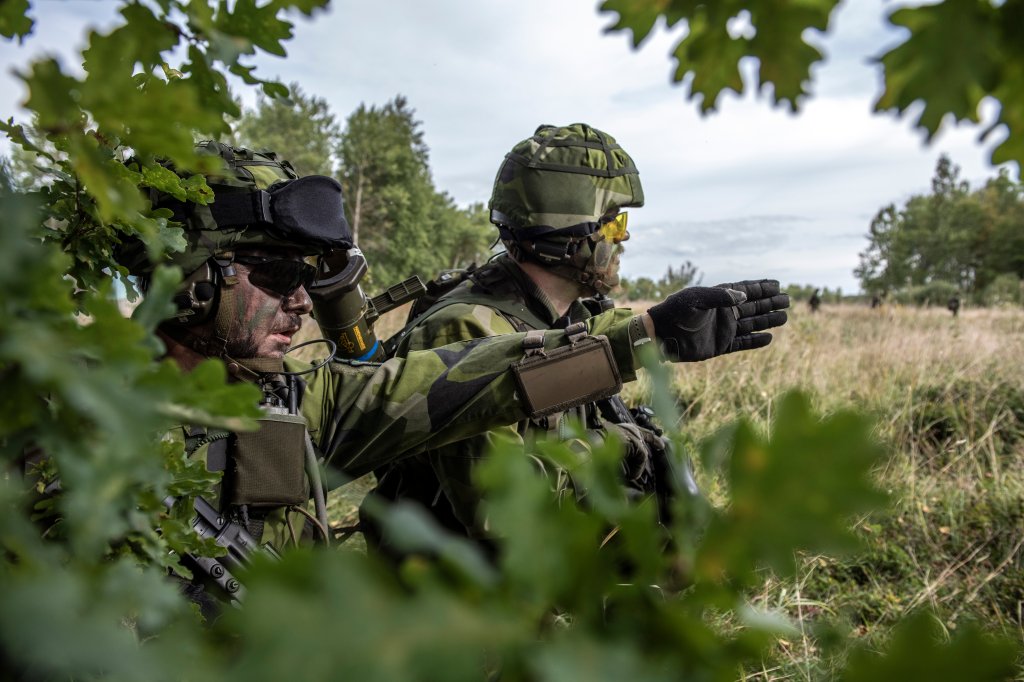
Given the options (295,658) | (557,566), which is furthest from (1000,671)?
(295,658)

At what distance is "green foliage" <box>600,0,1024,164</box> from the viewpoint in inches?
19.3

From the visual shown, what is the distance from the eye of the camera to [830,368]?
→ 221 inches

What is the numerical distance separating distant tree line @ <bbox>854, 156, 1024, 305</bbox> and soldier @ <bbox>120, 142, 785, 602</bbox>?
1665 inches

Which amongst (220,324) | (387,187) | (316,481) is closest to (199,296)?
(220,324)

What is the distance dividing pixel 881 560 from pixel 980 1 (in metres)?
3.46

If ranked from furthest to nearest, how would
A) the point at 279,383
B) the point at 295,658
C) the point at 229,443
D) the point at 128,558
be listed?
1. the point at 279,383
2. the point at 229,443
3. the point at 128,558
4. the point at 295,658

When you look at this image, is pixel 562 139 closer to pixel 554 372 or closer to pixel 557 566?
pixel 554 372

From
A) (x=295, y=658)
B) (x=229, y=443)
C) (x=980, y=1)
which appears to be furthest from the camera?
(x=229, y=443)

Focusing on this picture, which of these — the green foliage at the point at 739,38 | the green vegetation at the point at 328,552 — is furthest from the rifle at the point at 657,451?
the green vegetation at the point at 328,552

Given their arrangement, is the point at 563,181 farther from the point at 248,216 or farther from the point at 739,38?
the point at 739,38

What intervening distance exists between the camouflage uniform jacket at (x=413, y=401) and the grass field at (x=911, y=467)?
1.08 meters

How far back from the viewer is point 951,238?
138 feet

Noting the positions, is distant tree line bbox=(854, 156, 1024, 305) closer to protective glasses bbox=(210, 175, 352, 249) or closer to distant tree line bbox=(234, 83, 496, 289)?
distant tree line bbox=(234, 83, 496, 289)

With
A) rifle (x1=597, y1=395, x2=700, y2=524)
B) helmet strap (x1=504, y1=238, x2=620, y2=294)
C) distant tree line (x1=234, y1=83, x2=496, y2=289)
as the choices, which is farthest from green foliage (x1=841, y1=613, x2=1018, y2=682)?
distant tree line (x1=234, y1=83, x2=496, y2=289)
